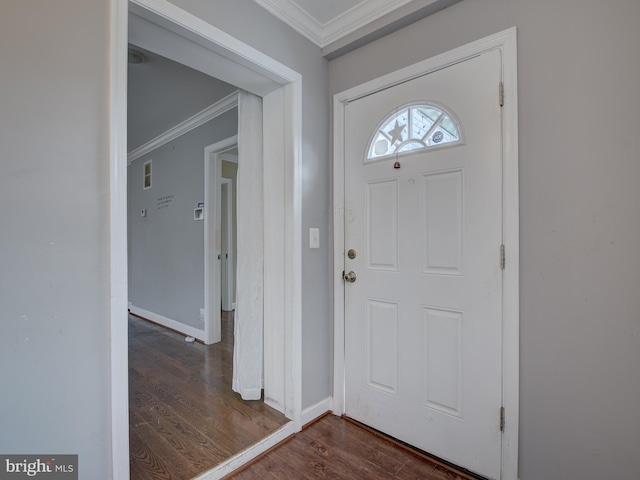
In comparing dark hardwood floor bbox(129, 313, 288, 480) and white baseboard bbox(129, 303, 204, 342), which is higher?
white baseboard bbox(129, 303, 204, 342)

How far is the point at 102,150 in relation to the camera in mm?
1106

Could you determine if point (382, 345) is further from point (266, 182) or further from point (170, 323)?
point (170, 323)

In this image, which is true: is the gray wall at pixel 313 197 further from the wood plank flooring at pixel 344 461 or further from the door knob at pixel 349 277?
the wood plank flooring at pixel 344 461

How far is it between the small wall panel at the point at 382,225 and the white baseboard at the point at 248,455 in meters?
1.12

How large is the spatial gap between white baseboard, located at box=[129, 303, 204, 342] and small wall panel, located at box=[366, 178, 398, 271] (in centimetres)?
241

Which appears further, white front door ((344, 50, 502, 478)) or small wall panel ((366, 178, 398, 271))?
small wall panel ((366, 178, 398, 271))

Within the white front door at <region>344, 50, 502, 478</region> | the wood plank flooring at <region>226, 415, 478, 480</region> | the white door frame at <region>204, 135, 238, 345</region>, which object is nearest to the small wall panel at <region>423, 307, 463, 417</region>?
the white front door at <region>344, 50, 502, 478</region>

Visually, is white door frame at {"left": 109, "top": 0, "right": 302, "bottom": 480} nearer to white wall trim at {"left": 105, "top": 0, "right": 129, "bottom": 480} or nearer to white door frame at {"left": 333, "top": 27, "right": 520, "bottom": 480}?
white wall trim at {"left": 105, "top": 0, "right": 129, "bottom": 480}

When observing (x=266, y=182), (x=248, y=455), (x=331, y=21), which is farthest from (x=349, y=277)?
(x=331, y=21)

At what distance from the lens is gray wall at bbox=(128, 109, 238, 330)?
11.1ft

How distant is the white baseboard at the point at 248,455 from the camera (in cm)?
147

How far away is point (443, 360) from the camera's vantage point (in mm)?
1595

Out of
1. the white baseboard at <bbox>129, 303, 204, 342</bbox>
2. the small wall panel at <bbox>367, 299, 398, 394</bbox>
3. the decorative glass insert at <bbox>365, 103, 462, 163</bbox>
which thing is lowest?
the white baseboard at <bbox>129, 303, 204, 342</bbox>

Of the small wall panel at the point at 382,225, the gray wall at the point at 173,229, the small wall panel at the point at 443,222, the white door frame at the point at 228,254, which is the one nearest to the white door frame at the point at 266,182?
the small wall panel at the point at 382,225
